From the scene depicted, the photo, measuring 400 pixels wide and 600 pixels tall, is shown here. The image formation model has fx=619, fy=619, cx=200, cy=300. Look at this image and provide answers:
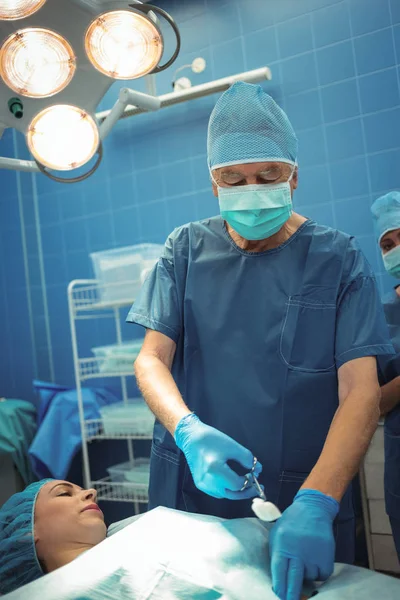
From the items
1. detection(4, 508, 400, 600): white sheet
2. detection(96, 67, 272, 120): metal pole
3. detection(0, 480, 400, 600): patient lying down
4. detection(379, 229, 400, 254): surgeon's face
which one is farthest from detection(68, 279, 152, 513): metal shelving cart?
detection(4, 508, 400, 600): white sheet

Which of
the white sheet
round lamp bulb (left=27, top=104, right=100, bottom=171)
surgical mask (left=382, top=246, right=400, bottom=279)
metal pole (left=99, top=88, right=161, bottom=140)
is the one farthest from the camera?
surgical mask (left=382, top=246, right=400, bottom=279)

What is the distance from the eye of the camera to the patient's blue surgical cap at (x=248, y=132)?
137 cm

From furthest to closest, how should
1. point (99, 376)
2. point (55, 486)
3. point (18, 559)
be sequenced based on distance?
1. point (99, 376)
2. point (55, 486)
3. point (18, 559)

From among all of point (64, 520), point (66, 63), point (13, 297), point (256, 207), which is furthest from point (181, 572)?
point (13, 297)

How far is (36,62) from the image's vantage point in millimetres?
1341

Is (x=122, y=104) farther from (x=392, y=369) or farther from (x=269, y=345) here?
(x=392, y=369)

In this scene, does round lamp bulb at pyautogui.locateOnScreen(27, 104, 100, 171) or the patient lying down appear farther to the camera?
round lamp bulb at pyautogui.locateOnScreen(27, 104, 100, 171)

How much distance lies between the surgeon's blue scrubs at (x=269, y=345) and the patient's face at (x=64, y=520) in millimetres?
153

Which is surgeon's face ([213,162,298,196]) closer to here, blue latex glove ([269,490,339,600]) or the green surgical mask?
the green surgical mask

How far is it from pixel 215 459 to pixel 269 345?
35cm

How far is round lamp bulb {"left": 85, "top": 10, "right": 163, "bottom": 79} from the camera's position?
134 centimetres

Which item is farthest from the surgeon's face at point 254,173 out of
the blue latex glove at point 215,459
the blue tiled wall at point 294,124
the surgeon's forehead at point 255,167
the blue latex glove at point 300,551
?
the blue tiled wall at point 294,124

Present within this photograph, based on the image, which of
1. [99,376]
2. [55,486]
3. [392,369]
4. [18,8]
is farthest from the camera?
[99,376]

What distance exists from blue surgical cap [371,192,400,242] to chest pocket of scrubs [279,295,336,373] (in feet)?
3.49
